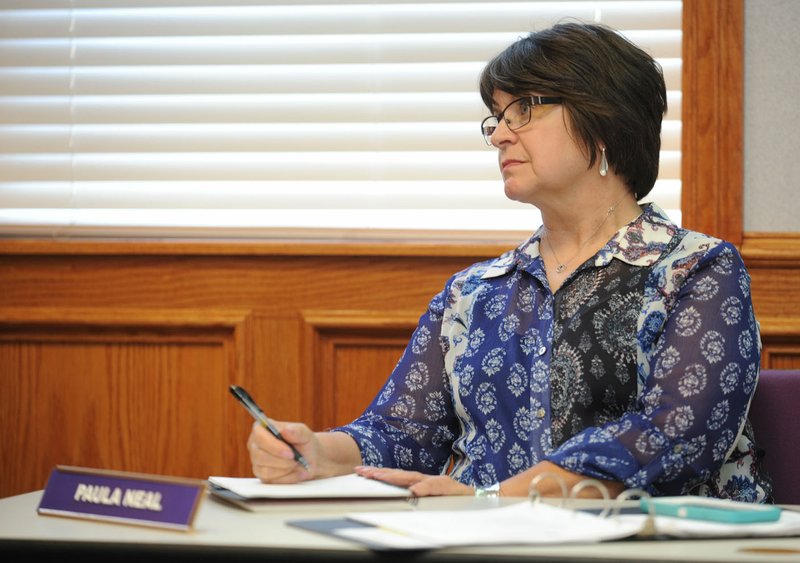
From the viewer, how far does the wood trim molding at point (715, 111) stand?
231cm

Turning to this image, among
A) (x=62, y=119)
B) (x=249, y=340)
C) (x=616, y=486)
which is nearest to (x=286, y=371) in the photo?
(x=249, y=340)

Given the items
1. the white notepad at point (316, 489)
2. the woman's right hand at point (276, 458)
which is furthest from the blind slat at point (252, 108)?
the white notepad at point (316, 489)

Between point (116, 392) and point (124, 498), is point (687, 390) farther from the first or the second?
point (116, 392)

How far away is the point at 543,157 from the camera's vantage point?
6.21 feet

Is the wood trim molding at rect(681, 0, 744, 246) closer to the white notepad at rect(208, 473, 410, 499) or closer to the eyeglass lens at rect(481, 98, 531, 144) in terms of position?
the eyeglass lens at rect(481, 98, 531, 144)

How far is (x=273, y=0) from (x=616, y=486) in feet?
4.87

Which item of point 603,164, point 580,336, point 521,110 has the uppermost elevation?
point 521,110

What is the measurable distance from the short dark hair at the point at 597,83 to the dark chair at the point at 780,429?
0.47 m

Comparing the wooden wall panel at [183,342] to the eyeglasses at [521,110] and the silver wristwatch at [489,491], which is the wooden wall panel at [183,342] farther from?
the silver wristwatch at [489,491]

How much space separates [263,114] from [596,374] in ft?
3.78

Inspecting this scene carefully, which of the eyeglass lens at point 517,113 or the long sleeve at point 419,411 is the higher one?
the eyeglass lens at point 517,113

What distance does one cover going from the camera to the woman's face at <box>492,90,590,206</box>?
1888mm

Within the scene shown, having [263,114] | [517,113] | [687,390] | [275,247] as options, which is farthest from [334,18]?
[687,390]

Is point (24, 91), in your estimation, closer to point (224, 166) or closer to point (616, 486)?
point (224, 166)
